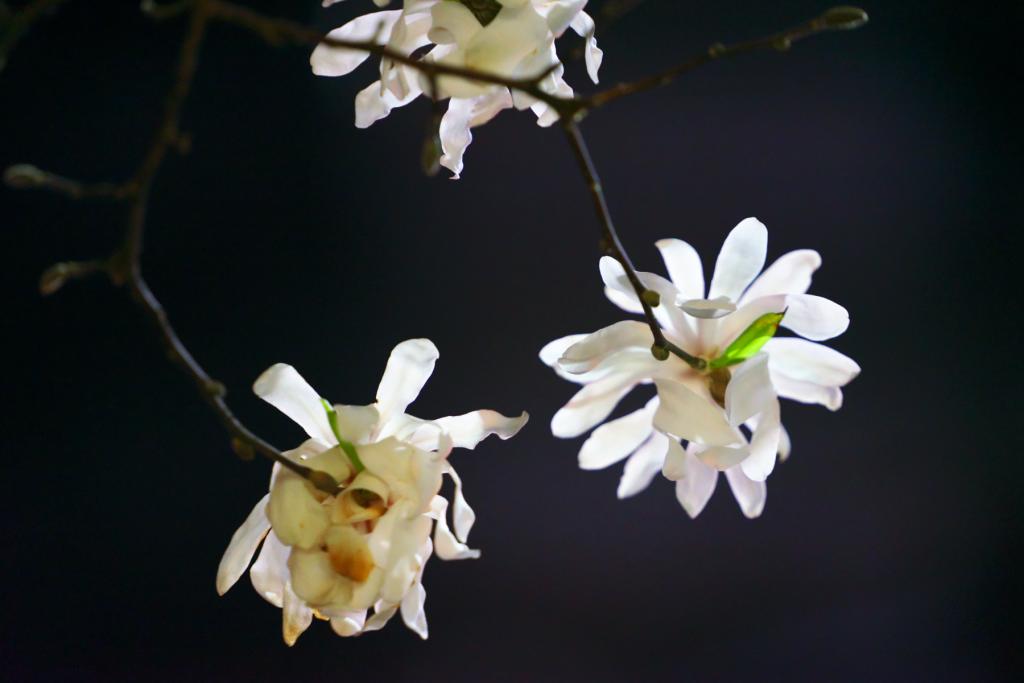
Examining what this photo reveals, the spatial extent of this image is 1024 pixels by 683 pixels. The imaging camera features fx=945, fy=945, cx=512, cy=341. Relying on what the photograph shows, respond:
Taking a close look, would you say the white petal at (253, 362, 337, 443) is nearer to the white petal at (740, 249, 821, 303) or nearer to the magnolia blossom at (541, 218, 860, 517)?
the magnolia blossom at (541, 218, 860, 517)

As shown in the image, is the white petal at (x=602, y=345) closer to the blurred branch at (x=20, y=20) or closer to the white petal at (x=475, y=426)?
the white petal at (x=475, y=426)

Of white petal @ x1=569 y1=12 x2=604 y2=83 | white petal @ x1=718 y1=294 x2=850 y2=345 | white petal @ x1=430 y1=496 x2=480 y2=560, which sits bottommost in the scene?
white petal @ x1=718 y1=294 x2=850 y2=345

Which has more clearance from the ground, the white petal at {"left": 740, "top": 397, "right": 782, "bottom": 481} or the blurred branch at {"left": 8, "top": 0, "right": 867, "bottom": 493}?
the blurred branch at {"left": 8, "top": 0, "right": 867, "bottom": 493}

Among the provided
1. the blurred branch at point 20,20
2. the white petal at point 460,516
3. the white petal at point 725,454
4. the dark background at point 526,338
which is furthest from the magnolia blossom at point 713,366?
the dark background at point 526,338

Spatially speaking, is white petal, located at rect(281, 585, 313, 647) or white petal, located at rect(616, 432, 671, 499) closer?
white petal, located at rect(281, 585, 313, 647)

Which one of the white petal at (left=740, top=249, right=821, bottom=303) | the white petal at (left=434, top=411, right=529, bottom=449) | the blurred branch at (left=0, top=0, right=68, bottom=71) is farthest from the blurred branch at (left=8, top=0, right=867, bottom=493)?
the white petal at (left=740, top=249, right=821, bottom=303)

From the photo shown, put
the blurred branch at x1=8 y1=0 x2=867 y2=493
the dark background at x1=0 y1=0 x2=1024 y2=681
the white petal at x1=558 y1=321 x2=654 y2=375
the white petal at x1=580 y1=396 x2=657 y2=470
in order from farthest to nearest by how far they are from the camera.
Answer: the dark background at x1=0 y1=0 x2=1024 y2=681 → the white petal at x1=580 y1=396 x2=657 y2=470 → the white petal at x1=558 y1=321 x2=654 y2=375 → the blurred branch at x1=8 y1=0 x2=867 y2=493

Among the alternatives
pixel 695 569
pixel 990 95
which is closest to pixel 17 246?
pixel 695 569

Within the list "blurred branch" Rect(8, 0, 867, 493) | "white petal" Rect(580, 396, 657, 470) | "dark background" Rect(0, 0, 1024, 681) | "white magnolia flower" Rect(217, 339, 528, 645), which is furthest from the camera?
"dark background" Rect(0, 0, 1024, 681)
